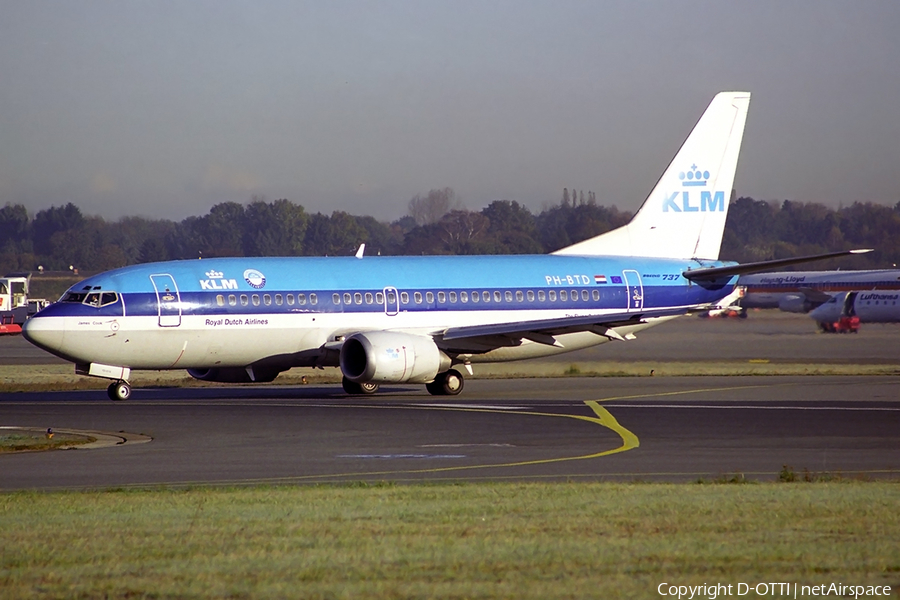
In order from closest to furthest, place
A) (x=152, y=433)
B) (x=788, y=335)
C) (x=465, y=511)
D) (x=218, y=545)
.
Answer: (x=218, y=545) < (x=465, y=511) < (x=152, y=433) < (x=788, y=335)

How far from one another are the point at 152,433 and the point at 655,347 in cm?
3498

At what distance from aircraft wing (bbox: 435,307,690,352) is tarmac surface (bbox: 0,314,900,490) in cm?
139

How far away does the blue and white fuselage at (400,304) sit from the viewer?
2931 centimetres

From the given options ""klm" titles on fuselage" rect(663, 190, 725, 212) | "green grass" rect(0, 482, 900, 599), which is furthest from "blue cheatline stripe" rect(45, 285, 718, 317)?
"green grass" rect(0, 482, 900, 599)

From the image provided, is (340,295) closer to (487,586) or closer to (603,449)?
(603,449)

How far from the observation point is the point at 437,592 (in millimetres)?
8117

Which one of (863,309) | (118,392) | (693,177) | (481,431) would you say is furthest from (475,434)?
(863,309)

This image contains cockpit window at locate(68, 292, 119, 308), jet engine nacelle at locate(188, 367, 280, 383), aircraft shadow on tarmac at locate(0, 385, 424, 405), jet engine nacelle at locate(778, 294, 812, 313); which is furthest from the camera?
jet engine nacelle at locate(778, 294, 812, 313)

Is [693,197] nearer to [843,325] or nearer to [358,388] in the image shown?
[358,388]

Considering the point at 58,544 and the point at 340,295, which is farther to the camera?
the point at 340,295

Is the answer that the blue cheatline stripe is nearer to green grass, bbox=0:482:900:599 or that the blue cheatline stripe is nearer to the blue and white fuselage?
the blue and white fuselage

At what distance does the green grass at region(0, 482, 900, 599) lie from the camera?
8.44 metres

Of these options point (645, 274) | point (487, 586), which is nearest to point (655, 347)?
point (645, 274)

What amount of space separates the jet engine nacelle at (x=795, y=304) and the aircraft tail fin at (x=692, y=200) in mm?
47321
